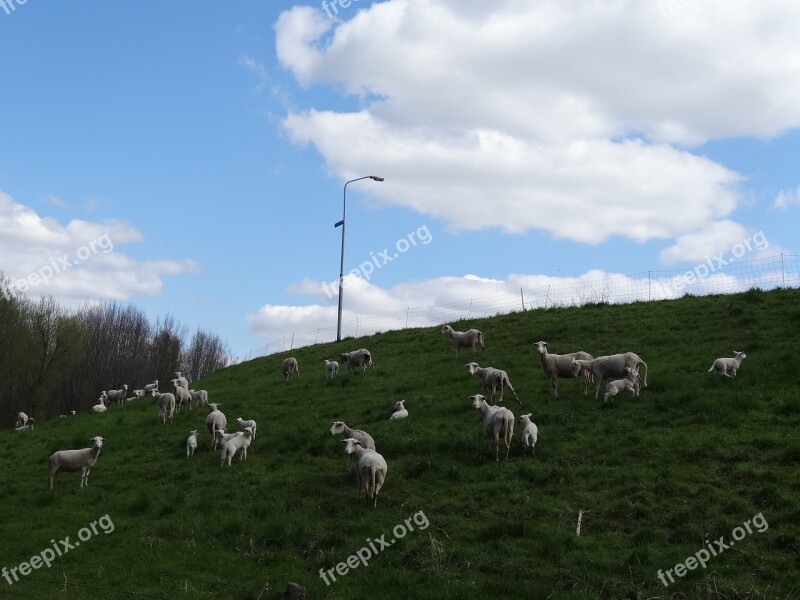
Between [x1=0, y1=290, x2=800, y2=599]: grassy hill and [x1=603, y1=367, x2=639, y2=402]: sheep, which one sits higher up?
[x1=603, y1=367, x2=639, y2=402]: sheep

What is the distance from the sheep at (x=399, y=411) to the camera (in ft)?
72.4

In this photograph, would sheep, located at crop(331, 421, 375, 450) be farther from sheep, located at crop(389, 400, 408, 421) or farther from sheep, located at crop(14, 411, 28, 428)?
sheep, located at crop(14, 411, 28, 428)

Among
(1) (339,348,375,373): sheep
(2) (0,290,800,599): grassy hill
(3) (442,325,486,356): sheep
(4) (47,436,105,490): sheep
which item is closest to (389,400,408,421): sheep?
(2) (0,290,800,599): grassy hill

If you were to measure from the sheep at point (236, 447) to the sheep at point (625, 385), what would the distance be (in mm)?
11054

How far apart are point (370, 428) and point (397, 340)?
1669cm

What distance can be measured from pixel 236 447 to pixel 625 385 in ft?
39.5

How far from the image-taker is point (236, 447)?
2061cm

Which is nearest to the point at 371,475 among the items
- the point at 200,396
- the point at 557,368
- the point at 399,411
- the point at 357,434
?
the point at 357,434

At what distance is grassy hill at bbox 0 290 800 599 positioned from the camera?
39.5 ft

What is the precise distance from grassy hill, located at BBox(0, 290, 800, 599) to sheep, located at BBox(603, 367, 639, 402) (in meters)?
0.31

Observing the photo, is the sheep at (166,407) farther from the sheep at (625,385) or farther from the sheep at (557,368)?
the sheep at (625,385)

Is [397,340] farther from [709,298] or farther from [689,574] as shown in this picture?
[689,574]

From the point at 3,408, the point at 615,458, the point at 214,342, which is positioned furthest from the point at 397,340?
the point at 214,342

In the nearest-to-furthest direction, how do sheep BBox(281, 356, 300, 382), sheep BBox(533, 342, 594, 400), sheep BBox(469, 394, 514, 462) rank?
sheep BBox(469, 394, 514, 462) → sheep BBox(533, 342, 594, 400) → sheep BBox(281, 356, 300, 382)
